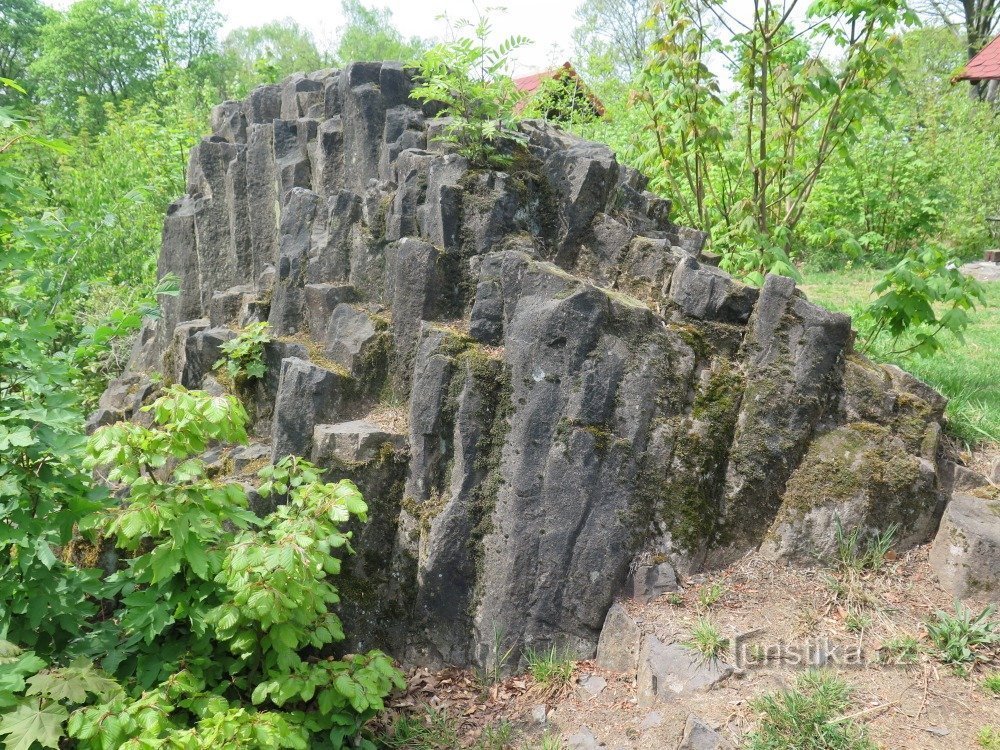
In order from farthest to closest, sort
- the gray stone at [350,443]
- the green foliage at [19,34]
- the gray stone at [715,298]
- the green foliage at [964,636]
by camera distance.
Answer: the green foliage at [19,34]
the gray stone at [715,298]
the gray stone at [350,443]
the green foliage at [964,636]

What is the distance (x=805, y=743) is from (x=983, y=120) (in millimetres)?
20543

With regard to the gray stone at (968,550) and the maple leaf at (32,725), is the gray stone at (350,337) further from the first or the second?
the gray stone at (968,550)

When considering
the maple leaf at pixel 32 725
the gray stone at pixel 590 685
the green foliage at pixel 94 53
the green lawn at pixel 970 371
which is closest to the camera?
the maple leaf at pixel 32 725

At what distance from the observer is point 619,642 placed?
4.66 m

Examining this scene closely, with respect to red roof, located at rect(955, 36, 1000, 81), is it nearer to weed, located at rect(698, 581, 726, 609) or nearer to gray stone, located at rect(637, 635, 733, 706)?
weed, located at rect(698, 581, 726, 609)

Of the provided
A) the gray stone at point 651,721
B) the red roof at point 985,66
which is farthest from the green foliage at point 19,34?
the gray stone at point 651,721

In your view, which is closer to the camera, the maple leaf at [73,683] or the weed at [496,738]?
the maple leaf at [73,683]

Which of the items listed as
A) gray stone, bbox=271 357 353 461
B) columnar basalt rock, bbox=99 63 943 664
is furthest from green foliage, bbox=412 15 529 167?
gray stone, bbox=271 357 353 461

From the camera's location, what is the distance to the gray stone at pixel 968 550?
4.37 meters

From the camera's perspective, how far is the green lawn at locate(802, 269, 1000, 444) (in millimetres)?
5422

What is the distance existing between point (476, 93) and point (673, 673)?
14.0 ft

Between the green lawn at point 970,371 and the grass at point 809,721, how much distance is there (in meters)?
2.51

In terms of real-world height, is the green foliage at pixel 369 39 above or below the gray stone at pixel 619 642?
above

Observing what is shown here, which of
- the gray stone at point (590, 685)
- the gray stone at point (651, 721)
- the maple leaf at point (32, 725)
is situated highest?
the maple leaf at point (32, 725)
